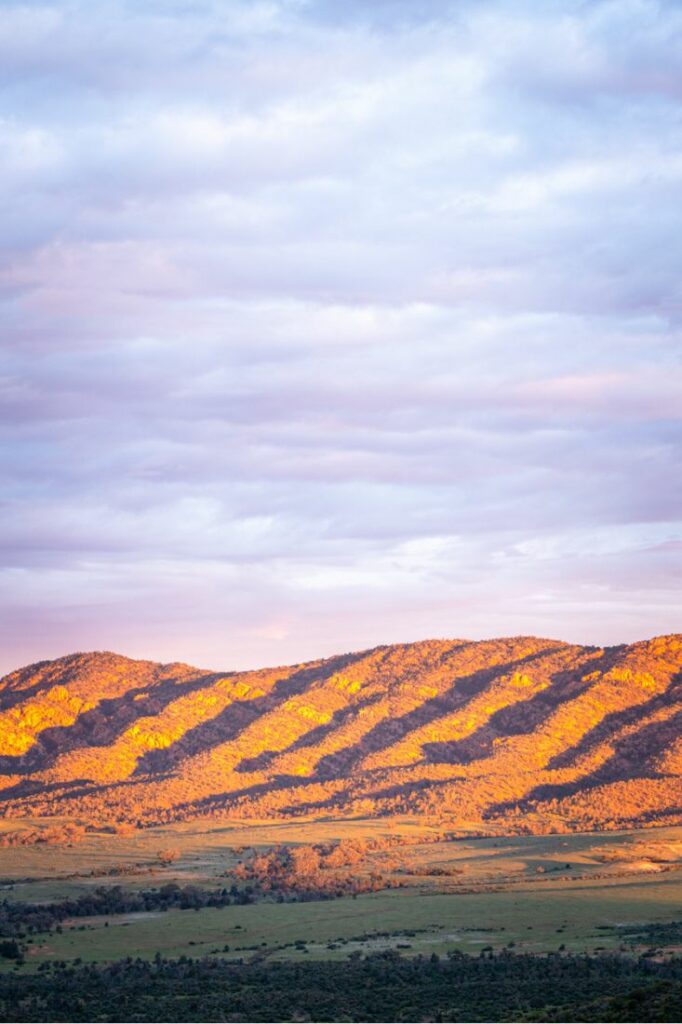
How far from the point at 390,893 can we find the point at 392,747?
8331cm

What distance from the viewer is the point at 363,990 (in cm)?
4781

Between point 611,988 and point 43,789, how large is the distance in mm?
128486

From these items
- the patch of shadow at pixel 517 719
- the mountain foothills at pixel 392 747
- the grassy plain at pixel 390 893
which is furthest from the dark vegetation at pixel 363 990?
the patch of shadow at pixel 517 719

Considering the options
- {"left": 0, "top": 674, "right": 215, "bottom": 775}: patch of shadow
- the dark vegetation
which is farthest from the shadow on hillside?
the dark vegetation

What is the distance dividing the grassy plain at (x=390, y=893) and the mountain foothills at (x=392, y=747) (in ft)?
54.5

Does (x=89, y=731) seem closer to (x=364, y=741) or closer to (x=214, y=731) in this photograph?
(x=214, y=731)

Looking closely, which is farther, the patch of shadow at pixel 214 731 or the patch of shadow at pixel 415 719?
the patch of shadow at pixel 214 731

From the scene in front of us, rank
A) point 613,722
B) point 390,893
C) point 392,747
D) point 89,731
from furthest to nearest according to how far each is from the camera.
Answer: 1. point 89,731
2. point 392,747
3. point 613,722
4. point 390,893

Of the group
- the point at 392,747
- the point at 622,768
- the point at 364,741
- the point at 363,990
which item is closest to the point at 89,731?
the point at 364,741

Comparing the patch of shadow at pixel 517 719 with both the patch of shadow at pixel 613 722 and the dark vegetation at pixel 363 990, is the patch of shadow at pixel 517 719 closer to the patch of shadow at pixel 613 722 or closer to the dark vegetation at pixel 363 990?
the patch of shadow at pixel 613 722

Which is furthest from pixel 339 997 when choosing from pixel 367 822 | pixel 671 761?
pixel 671 761

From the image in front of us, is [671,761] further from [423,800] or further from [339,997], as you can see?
[339,997]

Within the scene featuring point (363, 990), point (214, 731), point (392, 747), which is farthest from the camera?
point (214, 731)

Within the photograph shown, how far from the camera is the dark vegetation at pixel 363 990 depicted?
41.5 meters
